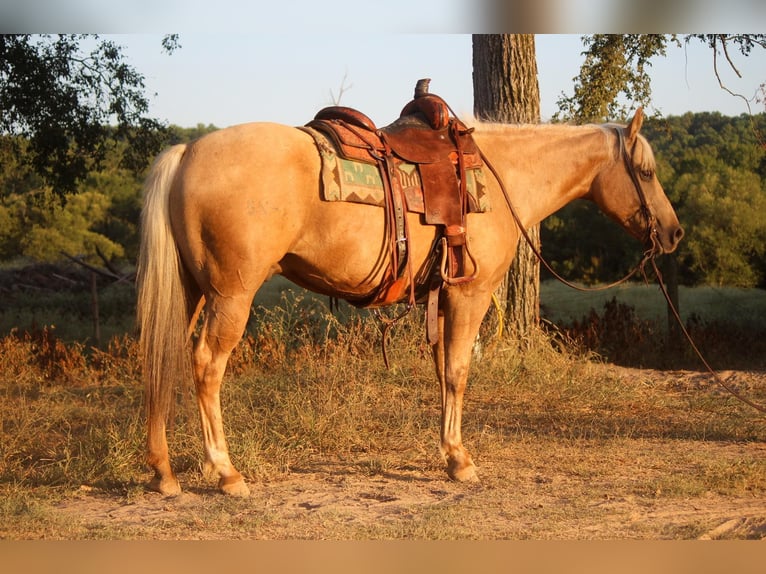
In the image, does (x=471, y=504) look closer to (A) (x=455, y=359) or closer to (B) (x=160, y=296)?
(A) (x=455, y=359)

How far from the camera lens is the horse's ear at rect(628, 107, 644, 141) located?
5611mm

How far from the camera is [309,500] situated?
16.2ft

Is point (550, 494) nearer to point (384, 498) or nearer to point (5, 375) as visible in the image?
point (384, 498)

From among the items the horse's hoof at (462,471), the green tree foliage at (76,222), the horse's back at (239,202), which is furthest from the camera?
the green tree foliage at (76,222)

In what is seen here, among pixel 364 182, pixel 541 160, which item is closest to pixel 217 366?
pixel 364 182

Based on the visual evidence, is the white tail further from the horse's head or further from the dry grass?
the horse's head

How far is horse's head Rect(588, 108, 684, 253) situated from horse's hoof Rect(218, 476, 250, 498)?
10.8 ft

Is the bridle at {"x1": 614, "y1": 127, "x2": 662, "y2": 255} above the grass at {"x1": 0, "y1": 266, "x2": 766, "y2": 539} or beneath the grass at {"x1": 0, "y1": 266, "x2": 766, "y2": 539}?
above

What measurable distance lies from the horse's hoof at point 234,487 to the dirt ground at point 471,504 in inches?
2.2

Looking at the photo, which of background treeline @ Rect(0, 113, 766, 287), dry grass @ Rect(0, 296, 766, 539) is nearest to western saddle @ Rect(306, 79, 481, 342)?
dry grass @ Rect(0, 296, 766, 539)

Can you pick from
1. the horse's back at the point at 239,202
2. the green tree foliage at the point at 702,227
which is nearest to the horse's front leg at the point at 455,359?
the horse's back at the point at 239,202

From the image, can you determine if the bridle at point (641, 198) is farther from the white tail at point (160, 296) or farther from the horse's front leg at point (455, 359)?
the white tail at point (160, 296)

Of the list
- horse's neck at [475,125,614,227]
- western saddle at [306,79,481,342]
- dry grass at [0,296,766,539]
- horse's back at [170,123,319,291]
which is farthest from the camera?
horse's neck at [475,125,614,227]

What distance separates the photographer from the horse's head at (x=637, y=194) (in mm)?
5879
